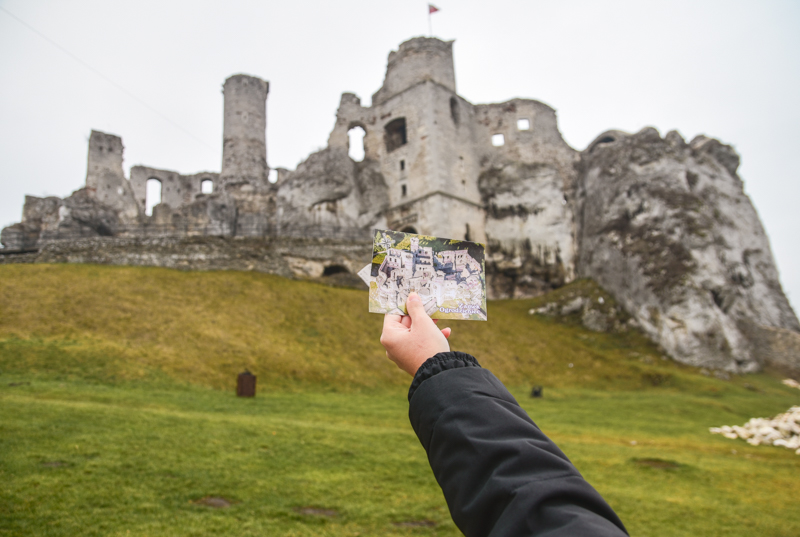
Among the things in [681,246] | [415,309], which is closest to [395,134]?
[681,246]

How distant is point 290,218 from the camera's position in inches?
1308

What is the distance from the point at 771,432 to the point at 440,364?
14.0m

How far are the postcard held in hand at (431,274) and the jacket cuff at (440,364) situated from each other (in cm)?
69

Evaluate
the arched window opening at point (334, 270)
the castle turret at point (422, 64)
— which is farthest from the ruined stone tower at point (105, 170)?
the castle turret at point (422, 64)

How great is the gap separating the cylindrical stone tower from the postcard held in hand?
118 ft

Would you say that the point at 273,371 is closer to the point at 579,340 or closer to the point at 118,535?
the point at 118,535

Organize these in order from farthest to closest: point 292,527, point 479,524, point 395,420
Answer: point 395,420
point 292,527
point 479,524

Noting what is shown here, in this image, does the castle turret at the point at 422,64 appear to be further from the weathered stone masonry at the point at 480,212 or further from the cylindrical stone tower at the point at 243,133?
the cylindrical stone tower at the point at 243,133

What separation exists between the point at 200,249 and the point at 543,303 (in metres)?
18.8

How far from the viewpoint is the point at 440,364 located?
1.62m

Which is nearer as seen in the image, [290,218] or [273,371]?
[273,371]

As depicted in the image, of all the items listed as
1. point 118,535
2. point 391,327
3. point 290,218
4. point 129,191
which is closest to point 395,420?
point 118,535

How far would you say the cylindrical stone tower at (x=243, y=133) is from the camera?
36.6 m

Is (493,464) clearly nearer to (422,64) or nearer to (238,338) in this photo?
(238,338)
